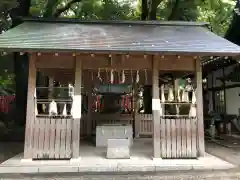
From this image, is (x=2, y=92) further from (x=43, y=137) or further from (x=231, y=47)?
(x=231, y=47)

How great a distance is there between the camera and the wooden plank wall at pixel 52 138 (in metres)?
7.30

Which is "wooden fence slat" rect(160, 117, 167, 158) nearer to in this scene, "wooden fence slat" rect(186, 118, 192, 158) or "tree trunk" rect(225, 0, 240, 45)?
"wooden fence slat" rect(186, 118, 192, 158)

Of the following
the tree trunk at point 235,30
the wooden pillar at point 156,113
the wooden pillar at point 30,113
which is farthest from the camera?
the tree trunk at point 235,30

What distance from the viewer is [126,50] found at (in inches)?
275

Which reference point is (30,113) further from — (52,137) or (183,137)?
(183,137)

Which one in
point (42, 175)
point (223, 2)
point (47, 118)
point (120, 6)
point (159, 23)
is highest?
point (120, 6)

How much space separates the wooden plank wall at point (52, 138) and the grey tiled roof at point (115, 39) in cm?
206

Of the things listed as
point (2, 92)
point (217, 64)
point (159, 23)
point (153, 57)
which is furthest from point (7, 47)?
point (2, 92)

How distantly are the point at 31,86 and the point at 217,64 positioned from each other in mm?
9142

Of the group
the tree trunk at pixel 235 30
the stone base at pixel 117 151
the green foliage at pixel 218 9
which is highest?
the green foliage at pixel 218 9

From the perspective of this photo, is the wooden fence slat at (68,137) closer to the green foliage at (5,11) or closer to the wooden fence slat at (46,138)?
the wooden fence slat at (46,138)

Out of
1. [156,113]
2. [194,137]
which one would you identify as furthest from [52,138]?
[194,137]

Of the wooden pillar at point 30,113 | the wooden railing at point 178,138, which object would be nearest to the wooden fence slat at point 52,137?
the wooden pillar at point 30,113

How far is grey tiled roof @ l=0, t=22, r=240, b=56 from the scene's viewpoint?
7.07 meters
